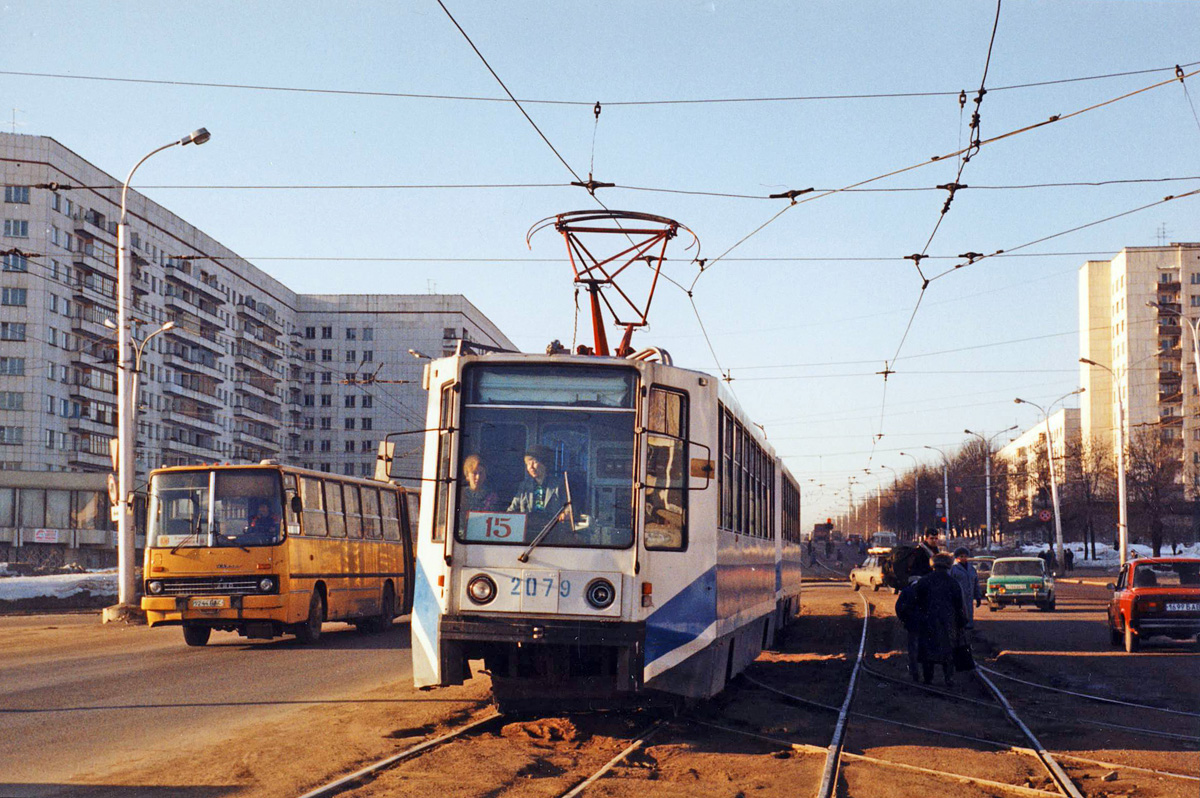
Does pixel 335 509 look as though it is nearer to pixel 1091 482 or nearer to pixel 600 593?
pixel 600 593

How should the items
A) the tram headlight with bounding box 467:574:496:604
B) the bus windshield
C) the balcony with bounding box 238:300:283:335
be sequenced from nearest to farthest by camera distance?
the tram headlight with bounding box 467:574:496:604 < the bus windshield < the balcony with bounding box 238:300:283:335

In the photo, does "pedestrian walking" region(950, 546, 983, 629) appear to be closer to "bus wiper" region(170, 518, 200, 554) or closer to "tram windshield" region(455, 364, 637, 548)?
"tram windshield" region(455, 364, 637, 548)

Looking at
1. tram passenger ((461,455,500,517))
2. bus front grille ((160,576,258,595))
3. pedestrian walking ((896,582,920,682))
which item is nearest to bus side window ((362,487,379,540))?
bus front grille ((160,576,258,595))

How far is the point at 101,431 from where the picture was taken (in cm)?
8244

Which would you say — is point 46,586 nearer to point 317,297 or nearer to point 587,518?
point 587,518

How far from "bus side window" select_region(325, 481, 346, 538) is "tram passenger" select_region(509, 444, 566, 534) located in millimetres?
12649

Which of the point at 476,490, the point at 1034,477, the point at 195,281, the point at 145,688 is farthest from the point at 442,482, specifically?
the point at 195,281

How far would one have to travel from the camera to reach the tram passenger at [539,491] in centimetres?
1020

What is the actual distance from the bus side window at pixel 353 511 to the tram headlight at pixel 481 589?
13868 mm

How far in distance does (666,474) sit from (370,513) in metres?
15.4

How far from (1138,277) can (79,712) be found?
113 meters

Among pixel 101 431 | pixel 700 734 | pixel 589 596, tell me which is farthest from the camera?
pixel 101 431

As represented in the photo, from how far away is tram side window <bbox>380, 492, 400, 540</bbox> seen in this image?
26078 mm

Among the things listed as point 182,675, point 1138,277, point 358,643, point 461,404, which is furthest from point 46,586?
point 1138,277
